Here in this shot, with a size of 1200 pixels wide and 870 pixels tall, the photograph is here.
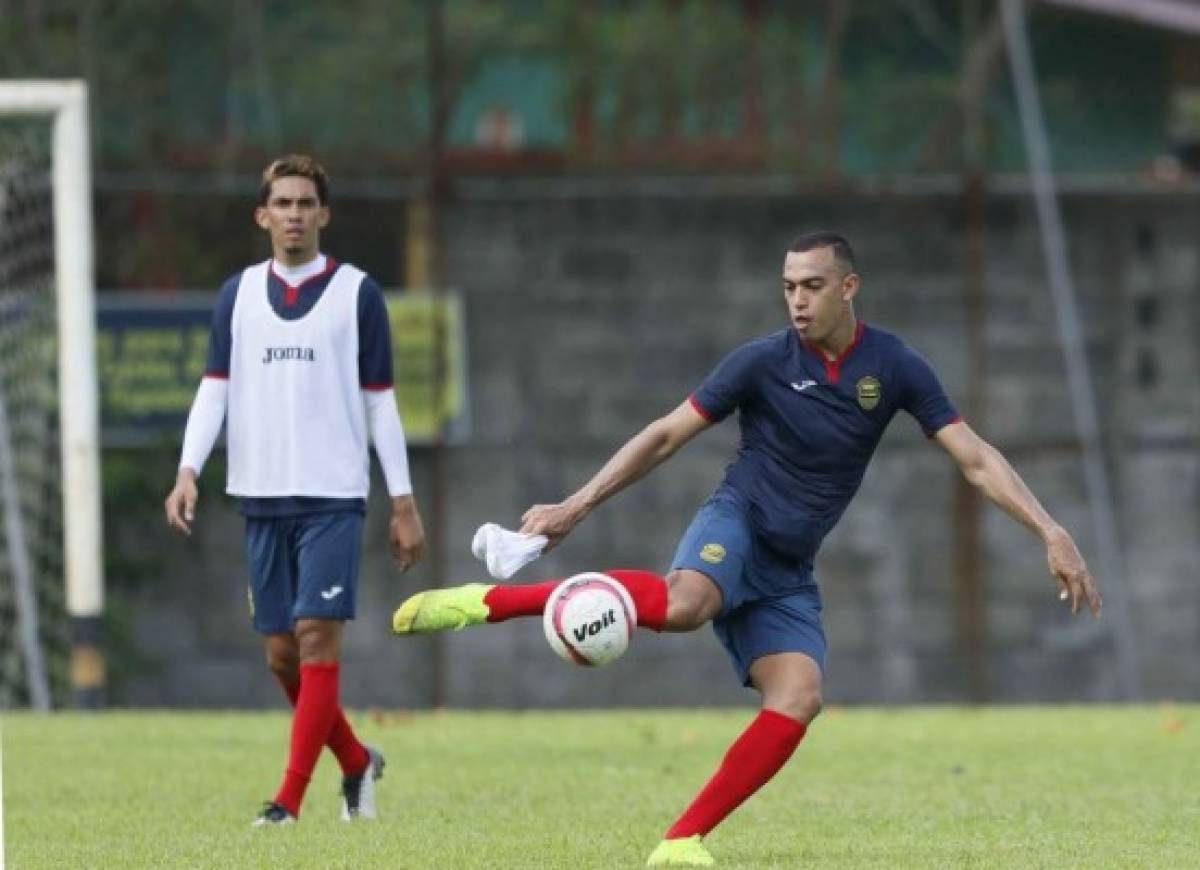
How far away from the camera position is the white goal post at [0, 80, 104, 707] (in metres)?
15.9

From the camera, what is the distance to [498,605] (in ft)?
28.0

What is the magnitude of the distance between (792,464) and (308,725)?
208 centimetres

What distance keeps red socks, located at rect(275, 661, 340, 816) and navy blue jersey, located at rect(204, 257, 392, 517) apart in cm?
55

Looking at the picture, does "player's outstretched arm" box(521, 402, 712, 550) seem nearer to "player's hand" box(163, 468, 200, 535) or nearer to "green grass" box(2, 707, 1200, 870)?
"green grass" box(2, 707, 1200, 870)

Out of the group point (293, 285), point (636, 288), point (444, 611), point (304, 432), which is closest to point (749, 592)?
point (444, 611)

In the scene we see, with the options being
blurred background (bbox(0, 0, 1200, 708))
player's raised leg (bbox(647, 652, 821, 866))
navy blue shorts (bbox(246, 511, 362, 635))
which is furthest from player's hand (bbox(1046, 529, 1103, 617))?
blurred background (bbox(0, 0, 1200, 708))

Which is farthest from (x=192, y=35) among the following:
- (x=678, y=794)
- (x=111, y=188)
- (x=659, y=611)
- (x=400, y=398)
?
(x=659, y=611)

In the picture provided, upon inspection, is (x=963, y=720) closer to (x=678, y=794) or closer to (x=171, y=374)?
(x=678, y=794)

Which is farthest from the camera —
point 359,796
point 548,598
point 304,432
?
point 359,796

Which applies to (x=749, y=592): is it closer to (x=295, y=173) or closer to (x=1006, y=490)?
(x=1006, y=490)

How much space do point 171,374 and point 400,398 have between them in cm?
158

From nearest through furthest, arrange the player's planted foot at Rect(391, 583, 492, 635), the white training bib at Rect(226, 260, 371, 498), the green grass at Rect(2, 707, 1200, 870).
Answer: the player's planted foot at Rect(391, 583, 492, 635), the green grass at Rect(2, 707, 1200, 870), the white training bib at Rect(226, 260, 371, 498)

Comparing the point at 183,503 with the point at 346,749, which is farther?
the point at 346,749

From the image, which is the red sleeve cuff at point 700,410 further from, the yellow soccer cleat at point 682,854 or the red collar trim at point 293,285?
the red collar trim at point 293,285
